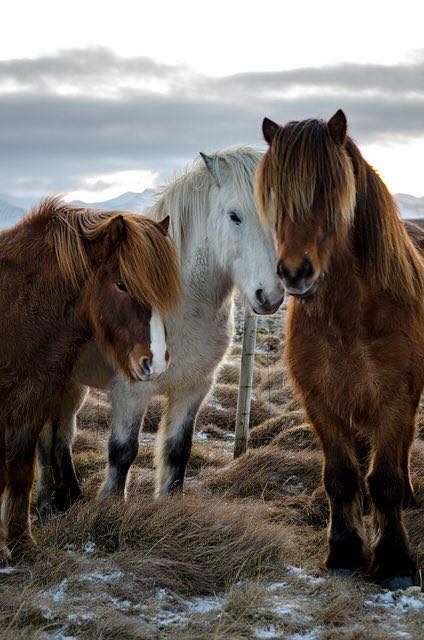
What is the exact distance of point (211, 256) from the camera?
4.82m

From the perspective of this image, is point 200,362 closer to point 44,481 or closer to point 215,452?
point 44,481

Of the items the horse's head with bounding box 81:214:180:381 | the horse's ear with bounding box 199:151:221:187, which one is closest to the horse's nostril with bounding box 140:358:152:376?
the horse's head with bounding box 81:214:180:381

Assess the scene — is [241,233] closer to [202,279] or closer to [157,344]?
[202,279]

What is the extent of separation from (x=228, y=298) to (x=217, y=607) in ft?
6.73

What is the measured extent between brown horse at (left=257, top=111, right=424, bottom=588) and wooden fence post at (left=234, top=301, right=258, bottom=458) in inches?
98.8

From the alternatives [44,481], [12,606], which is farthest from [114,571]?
[44,481]

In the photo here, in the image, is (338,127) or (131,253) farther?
(131,253)

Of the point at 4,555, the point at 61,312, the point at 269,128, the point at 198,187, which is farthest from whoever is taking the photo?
the point at 198,187

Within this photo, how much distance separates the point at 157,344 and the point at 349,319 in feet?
3.27

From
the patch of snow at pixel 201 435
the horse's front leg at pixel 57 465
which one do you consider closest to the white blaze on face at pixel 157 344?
the horse's front leg at pixel 57 465

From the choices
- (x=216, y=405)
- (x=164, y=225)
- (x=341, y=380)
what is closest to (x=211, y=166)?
(x=164, y=225)

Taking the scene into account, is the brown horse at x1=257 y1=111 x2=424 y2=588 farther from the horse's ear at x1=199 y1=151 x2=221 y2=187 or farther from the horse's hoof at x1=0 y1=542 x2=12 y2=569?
the horse's hoof at x1=0 y1=542 x2=12 y2=569

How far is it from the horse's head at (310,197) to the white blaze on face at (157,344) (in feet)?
2.62

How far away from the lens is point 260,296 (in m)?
4.46
